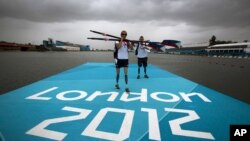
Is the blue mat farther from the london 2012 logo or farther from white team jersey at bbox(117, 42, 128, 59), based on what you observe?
white team jersey at bbox(117, 42, 128, 59)

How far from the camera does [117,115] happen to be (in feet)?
12.8

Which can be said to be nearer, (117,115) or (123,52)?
(117,115)

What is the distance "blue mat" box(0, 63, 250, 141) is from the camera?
3.07 metres

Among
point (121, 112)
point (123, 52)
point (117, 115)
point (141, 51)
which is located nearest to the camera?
point (117, 115)

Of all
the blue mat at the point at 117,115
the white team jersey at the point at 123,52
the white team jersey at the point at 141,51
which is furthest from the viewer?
the white team jersey at the point at 141,51

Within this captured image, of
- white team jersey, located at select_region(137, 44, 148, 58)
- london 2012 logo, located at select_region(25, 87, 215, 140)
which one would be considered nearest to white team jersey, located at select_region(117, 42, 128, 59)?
london 2012 logo, located at select_region(25, 87, 215, 140)

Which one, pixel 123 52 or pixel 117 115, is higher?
pixel 123 52

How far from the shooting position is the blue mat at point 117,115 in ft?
10.1

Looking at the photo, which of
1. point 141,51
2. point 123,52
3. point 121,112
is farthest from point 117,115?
point 141,51

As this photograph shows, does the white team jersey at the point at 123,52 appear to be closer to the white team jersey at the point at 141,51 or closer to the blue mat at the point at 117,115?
the blue mat at the point at 117,115

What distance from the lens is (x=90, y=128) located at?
327 cm

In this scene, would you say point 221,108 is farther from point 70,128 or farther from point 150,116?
point 70,128

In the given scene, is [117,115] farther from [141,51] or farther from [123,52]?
[141,51]

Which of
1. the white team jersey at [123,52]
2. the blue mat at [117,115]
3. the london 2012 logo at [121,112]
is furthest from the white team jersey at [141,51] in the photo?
the blue mat at [117,115]
